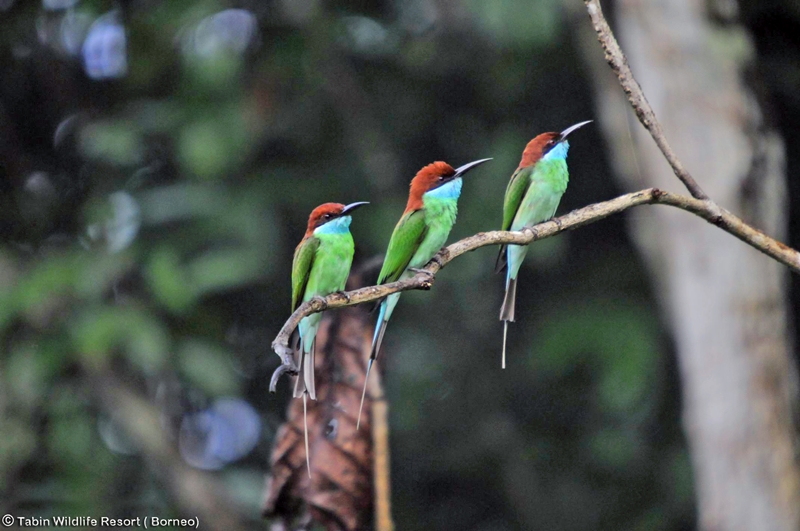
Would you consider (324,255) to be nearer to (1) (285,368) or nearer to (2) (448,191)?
(2) (448,191)

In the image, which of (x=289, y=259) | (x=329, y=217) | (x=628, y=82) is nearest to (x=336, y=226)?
(x=329, y=217)

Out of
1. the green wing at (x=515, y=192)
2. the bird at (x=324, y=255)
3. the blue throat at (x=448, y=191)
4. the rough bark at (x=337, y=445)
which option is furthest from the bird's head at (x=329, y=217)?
the rough bark at (x=337, y=445)

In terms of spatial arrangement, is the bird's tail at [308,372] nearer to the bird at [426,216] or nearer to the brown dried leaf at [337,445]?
the bird at [426,216]

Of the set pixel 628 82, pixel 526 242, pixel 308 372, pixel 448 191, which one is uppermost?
pixel 628 82

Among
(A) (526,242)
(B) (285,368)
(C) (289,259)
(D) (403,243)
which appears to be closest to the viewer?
(B) (285,368)

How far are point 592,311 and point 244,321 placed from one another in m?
2.42

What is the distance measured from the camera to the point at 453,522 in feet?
24.7

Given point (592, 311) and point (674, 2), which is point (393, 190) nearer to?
point (592, 311)

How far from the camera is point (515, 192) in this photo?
1.51 m

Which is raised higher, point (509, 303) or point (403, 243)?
point (403, 243)

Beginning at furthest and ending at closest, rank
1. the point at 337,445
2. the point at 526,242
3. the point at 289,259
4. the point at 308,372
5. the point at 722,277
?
the point at 289,259, the point at 722,277, the point at 337,445, the point at 526,242, the point at 308,372

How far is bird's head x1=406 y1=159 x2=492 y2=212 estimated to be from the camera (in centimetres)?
147

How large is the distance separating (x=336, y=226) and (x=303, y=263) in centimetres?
9

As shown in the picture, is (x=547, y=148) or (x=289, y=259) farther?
(x=289, y=259)
